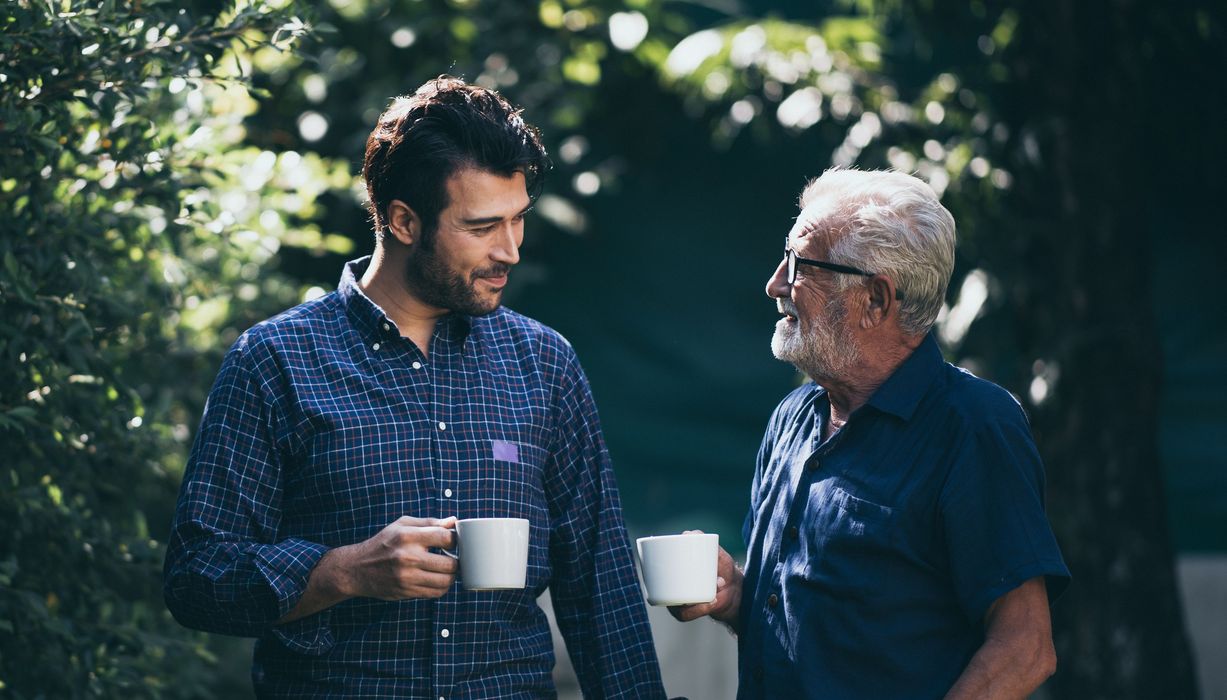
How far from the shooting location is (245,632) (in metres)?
2.63

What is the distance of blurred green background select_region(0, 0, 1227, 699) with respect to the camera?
128 inches

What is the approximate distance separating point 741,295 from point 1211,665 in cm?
229

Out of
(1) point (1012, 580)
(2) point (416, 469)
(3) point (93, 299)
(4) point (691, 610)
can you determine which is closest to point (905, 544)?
(1) point (1012, 580)

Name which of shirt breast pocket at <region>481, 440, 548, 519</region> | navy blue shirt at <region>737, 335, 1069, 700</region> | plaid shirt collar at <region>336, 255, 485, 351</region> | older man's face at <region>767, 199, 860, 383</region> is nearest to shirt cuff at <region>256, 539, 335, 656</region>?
shirt breast pocket at <region>481, 440, 548, 519</region>

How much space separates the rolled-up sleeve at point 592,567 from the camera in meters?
2.96

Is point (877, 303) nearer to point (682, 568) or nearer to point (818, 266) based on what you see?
point (818, 266)

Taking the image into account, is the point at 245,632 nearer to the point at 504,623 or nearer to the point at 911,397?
the point at 504,623

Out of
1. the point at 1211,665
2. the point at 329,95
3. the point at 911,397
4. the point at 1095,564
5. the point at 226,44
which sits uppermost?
the point at 329,95

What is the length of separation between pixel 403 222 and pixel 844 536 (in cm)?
111

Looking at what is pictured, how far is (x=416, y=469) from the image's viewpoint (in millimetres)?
2746

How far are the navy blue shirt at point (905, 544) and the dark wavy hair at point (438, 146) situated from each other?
88cm

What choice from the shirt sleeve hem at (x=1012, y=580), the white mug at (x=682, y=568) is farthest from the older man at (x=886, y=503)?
the white mug at (x=682, y=568)

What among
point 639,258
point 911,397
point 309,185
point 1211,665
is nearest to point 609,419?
point 639,258

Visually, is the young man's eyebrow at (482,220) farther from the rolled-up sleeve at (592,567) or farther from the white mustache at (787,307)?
the white mustache at (787,307)
